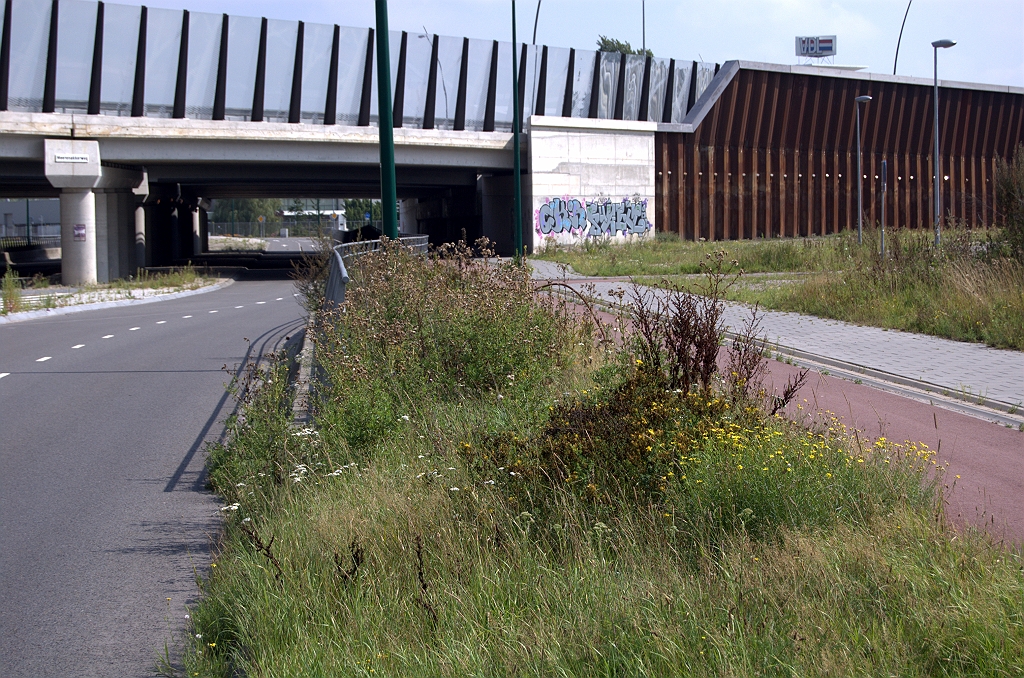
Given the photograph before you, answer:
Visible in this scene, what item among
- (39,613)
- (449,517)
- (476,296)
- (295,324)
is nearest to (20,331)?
(295,324)

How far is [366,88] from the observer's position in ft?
140

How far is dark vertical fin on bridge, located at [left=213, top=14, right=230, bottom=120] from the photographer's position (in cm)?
3944

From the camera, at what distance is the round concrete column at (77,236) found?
3541cm

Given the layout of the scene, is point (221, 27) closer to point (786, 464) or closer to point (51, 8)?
point (51, 8)

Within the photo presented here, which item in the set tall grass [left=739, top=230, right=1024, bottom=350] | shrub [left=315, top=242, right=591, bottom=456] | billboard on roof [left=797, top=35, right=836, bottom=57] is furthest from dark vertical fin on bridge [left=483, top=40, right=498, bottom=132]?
billboard on roof [left=797, top=35, right=836, bottom=57]

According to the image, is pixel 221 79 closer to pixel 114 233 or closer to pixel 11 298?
pixel 114 233

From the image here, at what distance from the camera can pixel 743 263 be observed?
2730 centimetres

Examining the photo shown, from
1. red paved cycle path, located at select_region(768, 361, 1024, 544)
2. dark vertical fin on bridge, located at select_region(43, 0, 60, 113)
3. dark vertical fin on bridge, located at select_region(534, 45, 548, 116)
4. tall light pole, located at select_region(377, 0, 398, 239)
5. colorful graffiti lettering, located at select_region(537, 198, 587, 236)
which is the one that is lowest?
red paved cycle path, located at select_region(768, 361, 1024, 544)

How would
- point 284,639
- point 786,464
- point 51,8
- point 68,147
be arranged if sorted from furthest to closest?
point 51,8
point 68,147
point 786,464
point 284,639

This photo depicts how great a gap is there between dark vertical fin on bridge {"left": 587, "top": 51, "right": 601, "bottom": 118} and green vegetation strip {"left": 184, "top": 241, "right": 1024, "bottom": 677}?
43103 mm

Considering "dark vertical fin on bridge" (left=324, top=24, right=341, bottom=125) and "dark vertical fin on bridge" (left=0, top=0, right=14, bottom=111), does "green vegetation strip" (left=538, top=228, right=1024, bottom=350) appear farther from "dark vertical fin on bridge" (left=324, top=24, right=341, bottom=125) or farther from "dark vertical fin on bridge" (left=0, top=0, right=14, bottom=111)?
"dark vertical fin on bridge" (left=0, top=0, right=14, bottom=111)

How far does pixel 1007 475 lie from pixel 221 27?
4002 cm

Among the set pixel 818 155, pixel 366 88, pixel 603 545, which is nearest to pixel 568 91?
pixel 366 88

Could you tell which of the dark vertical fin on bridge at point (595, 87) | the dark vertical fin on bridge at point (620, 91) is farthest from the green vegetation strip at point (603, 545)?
the dark vertical fin on bridge at point (620, 91)
